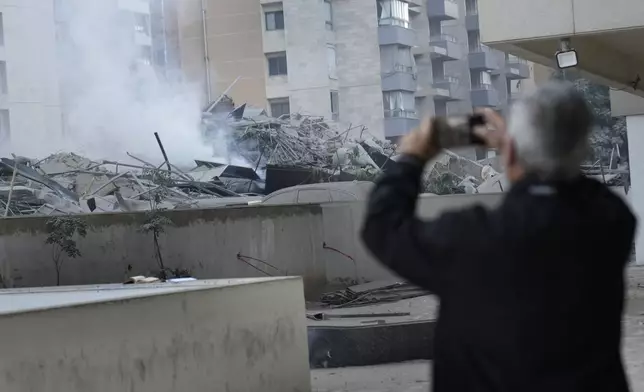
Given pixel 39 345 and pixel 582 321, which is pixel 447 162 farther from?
pixel 582 321

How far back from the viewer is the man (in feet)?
7.15

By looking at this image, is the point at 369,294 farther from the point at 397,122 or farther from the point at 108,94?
the point at 397,122

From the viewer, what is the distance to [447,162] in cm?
2814

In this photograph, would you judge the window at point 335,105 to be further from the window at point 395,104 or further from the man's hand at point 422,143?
the man's hand at point 422,143

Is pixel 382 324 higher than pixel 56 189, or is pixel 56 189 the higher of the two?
pixel 56 189

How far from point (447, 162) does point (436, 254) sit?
2612 centimetres

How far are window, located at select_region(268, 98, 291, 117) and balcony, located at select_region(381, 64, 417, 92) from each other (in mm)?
3940

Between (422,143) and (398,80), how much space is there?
134 feet

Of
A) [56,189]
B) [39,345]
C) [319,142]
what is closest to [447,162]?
[319,142]

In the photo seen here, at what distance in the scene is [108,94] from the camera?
3603 centimetres

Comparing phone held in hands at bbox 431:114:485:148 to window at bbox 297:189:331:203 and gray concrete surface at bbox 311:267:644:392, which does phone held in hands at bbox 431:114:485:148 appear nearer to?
gray concrete surface at bbox 311:267:644:392

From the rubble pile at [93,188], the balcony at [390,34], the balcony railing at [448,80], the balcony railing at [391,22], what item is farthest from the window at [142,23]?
the rubble pile at [93,188]

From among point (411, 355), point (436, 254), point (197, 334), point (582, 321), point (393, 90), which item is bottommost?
point (411, 355)

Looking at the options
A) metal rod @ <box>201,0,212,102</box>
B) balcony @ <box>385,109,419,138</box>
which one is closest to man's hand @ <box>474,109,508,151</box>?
balcony @ <box>385,109,419,138</box>
